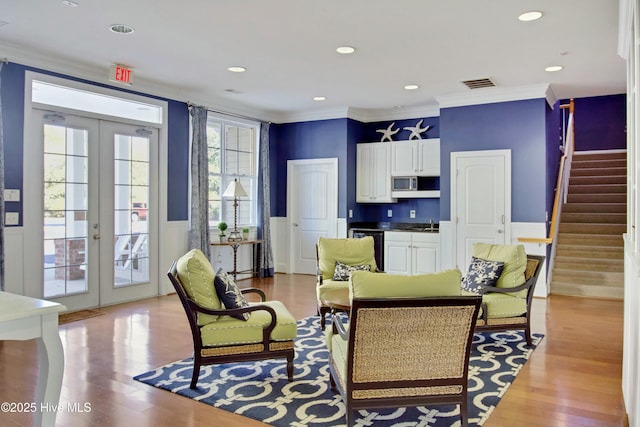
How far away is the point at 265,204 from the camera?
8492 millimetres

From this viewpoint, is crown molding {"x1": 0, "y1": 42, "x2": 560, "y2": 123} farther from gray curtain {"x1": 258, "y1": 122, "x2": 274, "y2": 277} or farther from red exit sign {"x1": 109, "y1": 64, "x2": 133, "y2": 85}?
gray curtain {"x1": 258, "y1": 122, "x2": 274, "y2": 277}

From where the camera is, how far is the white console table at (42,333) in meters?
2.03

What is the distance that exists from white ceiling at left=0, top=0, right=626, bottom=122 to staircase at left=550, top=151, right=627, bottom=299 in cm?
227

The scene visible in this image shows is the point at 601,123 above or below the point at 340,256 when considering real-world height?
above

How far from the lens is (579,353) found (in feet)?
13.8

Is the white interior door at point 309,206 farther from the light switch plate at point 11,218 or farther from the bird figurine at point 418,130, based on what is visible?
the light switch plate at point 11,218

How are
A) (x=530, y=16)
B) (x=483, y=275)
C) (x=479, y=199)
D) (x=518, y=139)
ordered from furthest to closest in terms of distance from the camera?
(x=479, y=199)
(x=518, y=139)
(x=483, y=275)
(x=530, y=16)

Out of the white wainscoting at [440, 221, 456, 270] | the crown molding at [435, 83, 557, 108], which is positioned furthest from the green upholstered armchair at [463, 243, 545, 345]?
the crown molding at [435, 83, 557, 108]

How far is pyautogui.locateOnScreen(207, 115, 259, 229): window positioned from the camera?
7809 millimetres

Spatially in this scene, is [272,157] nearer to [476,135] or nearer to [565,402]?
[476,135]

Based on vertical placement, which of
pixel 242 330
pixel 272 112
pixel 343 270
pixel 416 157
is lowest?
pixel 242 330

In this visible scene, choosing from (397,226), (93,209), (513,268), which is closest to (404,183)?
(397,226)

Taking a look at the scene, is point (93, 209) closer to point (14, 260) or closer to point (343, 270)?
point (14, 260)

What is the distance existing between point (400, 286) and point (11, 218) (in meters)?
4.38
